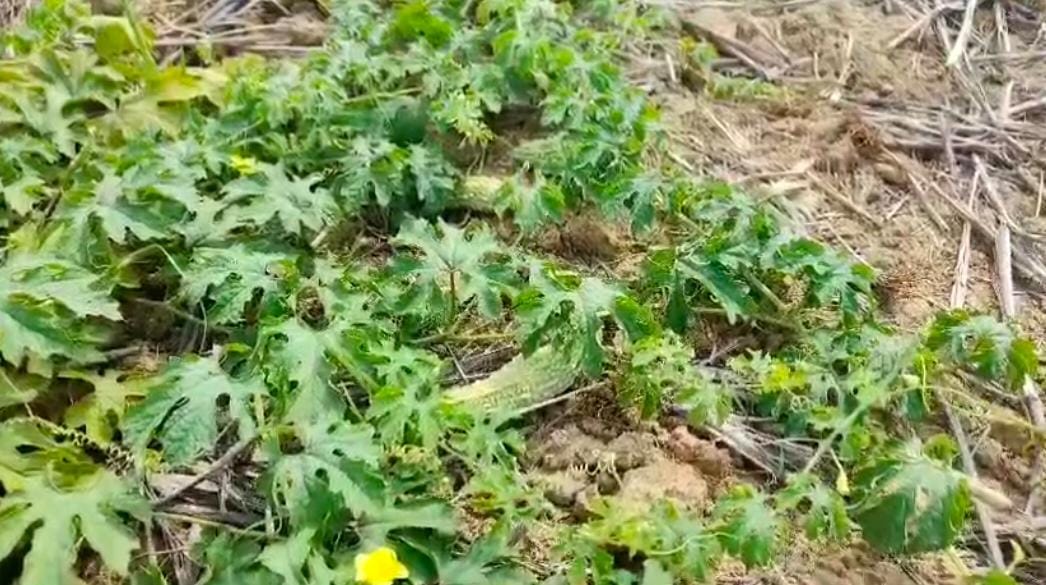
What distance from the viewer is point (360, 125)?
2.42 m

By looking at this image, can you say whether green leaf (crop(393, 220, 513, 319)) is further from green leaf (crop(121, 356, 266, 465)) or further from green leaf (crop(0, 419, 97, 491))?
green leaf (crop(0, 419, 97, 491))

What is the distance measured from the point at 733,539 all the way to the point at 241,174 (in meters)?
1.20

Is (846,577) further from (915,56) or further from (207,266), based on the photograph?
(915,56)

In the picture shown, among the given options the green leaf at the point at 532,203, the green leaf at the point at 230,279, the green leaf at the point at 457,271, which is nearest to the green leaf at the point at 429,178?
the green leaf at the point at 532,203

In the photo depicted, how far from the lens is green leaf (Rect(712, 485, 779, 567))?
1.63m

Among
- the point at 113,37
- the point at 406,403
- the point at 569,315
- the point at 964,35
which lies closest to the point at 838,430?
the point at 569,315

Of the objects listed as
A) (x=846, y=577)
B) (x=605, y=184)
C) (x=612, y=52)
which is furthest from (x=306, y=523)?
(x=612, y=52)

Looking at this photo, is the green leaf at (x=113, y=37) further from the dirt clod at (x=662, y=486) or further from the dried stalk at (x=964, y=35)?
the dried stalk at (x=964, y=35)

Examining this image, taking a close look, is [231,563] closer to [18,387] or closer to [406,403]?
[406,403]

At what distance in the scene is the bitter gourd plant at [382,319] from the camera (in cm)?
166

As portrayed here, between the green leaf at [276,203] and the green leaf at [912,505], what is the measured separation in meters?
1.10

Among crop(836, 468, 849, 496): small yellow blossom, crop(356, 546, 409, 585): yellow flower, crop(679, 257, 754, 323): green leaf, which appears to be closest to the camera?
crop(356, 546, 409, 585): yellow flower

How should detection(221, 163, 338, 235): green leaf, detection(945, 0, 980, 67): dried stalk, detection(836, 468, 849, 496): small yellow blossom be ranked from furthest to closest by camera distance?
1. detection(945, 0, 980, 67): dried stalk
2. detection(221, 163, 338, 235): green leaf
3. detection(836, 468, 849, 496): small yellow blossom

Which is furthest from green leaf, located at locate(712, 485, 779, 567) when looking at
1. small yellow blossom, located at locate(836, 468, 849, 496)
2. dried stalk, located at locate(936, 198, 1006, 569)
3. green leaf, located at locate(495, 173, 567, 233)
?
green leaf, located at locate(495, 173, 567, 233)
